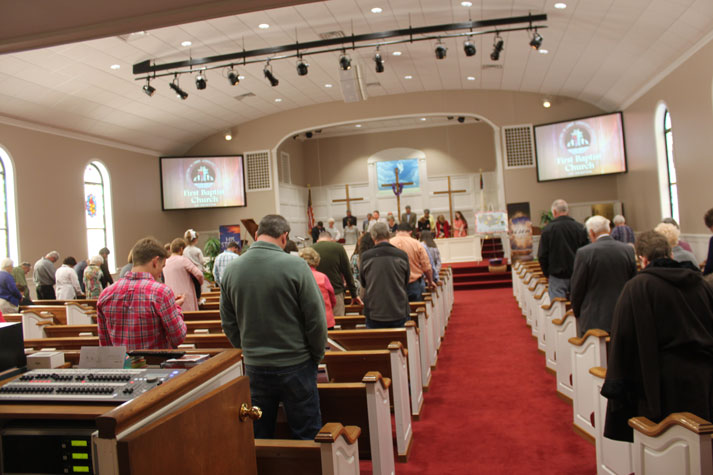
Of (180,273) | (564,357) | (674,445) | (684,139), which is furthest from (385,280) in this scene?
(684,139)

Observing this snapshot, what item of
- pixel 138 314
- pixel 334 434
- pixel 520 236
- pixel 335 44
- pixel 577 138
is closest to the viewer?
pixel 334 434

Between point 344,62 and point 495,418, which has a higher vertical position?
point 344,62

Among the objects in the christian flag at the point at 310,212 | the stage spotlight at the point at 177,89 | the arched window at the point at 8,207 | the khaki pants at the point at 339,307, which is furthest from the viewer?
the christian flag at the point at 310,212

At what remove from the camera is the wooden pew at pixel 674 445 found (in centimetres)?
194

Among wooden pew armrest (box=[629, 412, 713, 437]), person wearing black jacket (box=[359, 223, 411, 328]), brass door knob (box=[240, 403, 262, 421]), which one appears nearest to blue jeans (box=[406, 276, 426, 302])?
person wearing black jacket (box=[359, 223, 411, 328])

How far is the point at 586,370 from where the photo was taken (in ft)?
11.3

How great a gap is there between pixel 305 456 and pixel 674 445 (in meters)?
1.35

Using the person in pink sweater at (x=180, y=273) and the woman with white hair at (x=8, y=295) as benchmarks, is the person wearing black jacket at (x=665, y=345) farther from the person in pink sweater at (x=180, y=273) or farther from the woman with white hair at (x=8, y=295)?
the woman with white hair at (x=8, y=295)

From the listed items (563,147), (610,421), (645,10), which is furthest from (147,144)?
(610,421)

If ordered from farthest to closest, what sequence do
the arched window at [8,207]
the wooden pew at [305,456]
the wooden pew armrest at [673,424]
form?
the arched window at [8,207], the wooden pew at [305,456], the wooden pew armrest at [673,424]

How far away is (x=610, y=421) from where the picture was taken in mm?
2449

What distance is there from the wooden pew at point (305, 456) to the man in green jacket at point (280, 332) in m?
0.37

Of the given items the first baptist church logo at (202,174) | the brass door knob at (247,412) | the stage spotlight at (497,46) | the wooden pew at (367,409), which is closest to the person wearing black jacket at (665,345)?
the wooden pew at (367,409)

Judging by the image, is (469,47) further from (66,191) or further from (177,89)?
(66,191)
